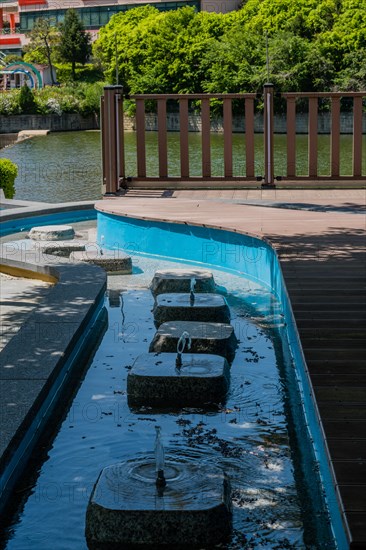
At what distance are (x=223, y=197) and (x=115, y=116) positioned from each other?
173 cm

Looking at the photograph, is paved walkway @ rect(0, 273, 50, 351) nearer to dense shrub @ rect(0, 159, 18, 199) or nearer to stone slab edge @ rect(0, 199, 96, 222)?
stone slab edge @ rect(0, 199, 96, 222)

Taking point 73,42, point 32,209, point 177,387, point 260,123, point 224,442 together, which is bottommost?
point 260,123

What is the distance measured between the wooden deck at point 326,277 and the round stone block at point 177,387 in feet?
1.79

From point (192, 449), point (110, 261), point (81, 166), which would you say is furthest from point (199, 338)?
point (81, 166)

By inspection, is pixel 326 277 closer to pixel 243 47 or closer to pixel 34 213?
pixel 34 213

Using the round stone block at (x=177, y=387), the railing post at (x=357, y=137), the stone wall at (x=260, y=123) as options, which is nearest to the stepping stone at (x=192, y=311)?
the round stone block at (x=177, y=387)

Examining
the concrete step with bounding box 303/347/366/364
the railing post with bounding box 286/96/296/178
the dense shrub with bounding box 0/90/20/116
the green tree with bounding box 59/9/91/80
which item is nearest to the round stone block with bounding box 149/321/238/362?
the concrete step with bounding box 303/347/366/364

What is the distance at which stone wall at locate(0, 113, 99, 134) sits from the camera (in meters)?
72.1

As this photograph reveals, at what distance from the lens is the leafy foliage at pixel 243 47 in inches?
2462

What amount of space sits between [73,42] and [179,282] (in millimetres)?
81390

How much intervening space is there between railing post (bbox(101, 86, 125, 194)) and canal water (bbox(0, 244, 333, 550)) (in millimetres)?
5579

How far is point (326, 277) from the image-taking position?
24.4 feet

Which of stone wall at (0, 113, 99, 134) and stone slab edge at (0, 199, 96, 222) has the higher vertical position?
stone slab edge at (0, 199, 96, 222)

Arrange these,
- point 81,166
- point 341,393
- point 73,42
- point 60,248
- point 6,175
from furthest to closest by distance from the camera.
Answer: point 73,42
point 81,166
point 6,175
point 60,248
point 341,393
